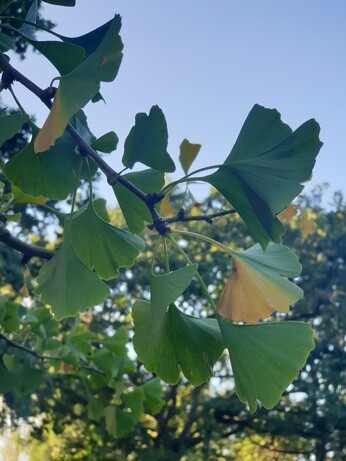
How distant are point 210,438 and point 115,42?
615cm

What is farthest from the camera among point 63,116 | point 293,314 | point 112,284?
point 293,314

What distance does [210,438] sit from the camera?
237 inches

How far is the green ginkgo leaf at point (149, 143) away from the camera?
1.04 feet

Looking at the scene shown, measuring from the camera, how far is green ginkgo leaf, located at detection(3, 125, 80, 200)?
0.33 m

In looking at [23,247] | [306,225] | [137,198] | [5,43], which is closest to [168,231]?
[137,198]

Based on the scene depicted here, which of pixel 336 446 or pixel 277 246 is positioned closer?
pixel 277 246

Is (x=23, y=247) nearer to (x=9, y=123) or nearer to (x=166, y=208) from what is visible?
(x=166, y=208)

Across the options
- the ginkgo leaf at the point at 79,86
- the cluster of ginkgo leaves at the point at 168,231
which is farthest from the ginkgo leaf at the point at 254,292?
the ginkgo leaf at the point at 79,86

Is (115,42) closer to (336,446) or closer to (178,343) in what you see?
(178,343)

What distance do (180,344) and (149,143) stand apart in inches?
4.2

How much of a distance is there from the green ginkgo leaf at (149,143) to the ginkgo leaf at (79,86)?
5cm

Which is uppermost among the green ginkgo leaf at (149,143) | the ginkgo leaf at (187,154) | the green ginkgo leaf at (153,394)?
the ginkgo leaf at (187,154)

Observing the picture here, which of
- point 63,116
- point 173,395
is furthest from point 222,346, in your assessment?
point 173,395

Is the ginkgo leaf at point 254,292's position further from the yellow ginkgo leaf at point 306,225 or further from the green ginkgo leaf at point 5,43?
the yellow ginkgo leaf at point 306,225
